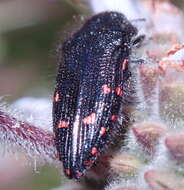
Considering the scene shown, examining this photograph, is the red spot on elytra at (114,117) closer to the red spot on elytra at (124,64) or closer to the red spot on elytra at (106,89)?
the red spot on elytra at (106,89)

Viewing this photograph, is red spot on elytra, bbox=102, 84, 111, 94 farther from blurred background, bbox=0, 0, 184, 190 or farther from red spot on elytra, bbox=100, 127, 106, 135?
blurred background, bbox=0, 0, 184, 190

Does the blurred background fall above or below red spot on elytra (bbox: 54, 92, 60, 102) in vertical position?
above

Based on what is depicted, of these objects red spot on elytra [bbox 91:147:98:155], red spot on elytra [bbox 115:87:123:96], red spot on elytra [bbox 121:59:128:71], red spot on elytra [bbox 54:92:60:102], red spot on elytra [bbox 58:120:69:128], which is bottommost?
red spot on elytra [bbox 91:147:98:155]

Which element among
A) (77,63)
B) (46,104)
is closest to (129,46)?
(77,63)

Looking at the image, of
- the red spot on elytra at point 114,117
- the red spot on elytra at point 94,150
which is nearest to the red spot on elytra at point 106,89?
the red spot on elytra at point 114,117

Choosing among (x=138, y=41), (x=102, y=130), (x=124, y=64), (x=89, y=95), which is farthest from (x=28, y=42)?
(x=102, y=130)

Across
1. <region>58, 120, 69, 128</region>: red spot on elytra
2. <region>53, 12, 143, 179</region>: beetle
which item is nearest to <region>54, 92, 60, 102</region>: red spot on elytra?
<region>53, 12, 143, 179</region>: beetle

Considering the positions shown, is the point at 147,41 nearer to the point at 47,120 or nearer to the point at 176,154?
the point at 47,120

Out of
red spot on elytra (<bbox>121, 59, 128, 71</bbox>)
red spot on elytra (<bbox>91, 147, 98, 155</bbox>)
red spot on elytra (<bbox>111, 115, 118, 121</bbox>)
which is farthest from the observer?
red spot on elytra (<bbox>121, 59, 128, 71</bbox>)

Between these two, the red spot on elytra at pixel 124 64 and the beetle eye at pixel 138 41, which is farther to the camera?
the beetle eye at pixel 138 41
